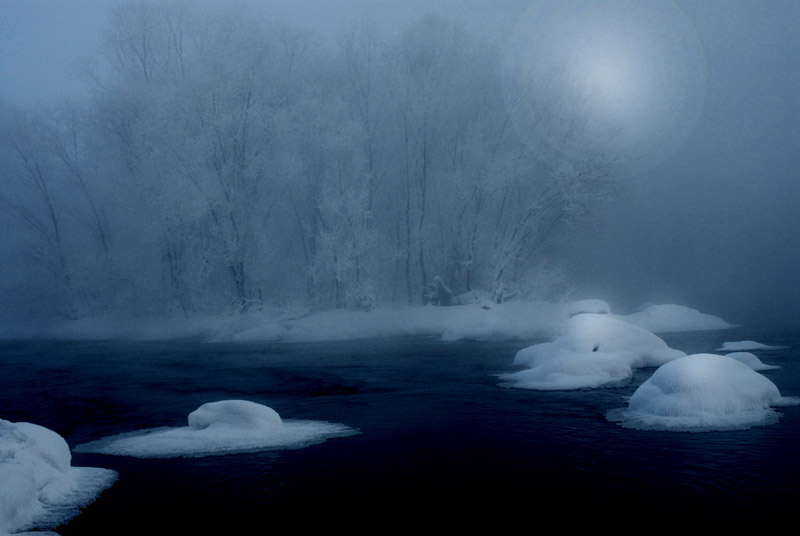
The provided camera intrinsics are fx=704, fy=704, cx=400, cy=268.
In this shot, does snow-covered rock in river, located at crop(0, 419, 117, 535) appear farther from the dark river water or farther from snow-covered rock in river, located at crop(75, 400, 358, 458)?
snow-covered rock in river, located at crop(75, 400, 358, 458)

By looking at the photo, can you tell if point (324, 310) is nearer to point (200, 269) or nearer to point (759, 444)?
point (200, 269)

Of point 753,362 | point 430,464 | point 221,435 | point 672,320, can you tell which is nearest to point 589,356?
point 753,362

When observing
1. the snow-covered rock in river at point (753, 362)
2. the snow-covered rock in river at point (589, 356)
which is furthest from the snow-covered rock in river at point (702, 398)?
the snow-covered rock in river at point (753, 362)

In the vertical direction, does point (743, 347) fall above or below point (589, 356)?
above

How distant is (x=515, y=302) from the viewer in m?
30.6

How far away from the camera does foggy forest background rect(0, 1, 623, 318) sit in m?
31.1

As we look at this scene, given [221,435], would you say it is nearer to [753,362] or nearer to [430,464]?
[430,464]

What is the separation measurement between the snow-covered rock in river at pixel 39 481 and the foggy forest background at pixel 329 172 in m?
22.6

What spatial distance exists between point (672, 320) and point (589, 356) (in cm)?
1922

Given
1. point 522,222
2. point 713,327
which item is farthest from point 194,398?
point 713,327

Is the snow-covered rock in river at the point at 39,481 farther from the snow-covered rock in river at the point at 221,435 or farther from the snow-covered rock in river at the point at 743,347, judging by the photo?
the snow-covered rock in river at the point at 743,347

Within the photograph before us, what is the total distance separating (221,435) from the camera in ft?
34.2

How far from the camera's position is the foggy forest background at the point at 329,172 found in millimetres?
31094

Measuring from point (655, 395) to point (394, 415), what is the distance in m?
4.42
